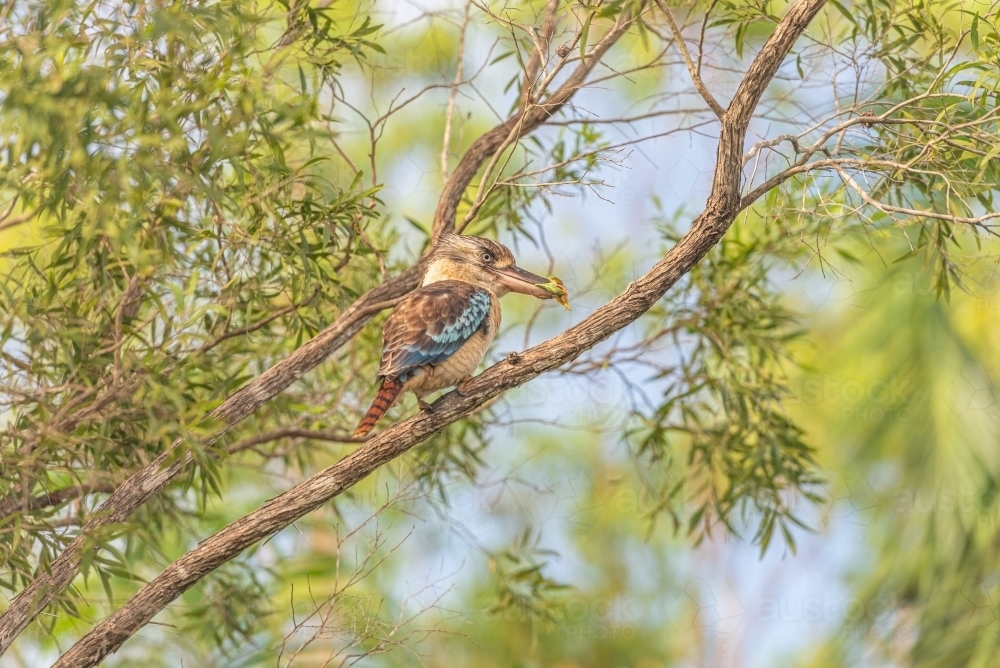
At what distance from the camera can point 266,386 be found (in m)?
3.63

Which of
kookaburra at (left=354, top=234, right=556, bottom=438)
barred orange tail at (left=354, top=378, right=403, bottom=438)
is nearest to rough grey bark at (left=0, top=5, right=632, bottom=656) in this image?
kookaburra at (left=354, top=234, right=556, bottom=438)

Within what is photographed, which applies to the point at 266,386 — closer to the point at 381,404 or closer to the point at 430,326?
the point at 381,404

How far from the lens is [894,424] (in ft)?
26.6

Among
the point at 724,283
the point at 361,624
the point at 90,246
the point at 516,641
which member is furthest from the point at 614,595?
the point at 90,246

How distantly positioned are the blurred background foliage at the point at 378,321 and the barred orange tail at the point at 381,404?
0.30 metres

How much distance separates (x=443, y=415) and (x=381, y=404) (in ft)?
1.54

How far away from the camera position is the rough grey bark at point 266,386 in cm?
321

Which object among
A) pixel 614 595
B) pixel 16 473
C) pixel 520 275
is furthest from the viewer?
pixel 614 595

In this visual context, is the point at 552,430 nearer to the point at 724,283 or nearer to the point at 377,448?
the point at 724,283

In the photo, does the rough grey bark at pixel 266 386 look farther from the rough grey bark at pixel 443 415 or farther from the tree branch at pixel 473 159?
the rough grey bark at pixel 443 415

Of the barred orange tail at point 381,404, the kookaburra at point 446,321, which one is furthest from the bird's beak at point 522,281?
the barred orange tail at point 381,404

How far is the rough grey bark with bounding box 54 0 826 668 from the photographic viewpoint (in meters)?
3.16

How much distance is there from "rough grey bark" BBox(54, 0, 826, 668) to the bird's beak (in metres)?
0.80

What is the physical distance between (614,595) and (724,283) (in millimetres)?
6960
